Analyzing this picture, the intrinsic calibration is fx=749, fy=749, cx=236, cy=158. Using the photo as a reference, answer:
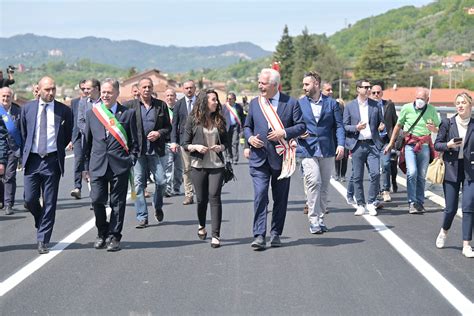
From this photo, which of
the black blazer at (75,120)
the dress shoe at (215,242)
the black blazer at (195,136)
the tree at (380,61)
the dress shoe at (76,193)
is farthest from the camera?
the tree at (380,61)

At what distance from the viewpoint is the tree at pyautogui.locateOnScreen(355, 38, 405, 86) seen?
159 m

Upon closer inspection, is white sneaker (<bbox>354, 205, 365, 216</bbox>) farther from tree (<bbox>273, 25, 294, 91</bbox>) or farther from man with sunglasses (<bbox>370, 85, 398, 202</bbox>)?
tree (<bbox>273, 25, 294, 91</bbox>)

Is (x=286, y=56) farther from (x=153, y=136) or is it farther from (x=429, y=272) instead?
(x=429, y=272)

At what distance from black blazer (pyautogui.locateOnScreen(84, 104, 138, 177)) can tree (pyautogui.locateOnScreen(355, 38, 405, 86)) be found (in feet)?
500

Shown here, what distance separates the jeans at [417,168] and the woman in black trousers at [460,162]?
2.97 m

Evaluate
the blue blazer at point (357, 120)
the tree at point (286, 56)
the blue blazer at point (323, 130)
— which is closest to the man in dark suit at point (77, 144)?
the blue blazer at point (323, 130)

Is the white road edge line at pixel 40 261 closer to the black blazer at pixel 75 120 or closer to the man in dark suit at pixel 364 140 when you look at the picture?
the black blazer at pixel 75 120

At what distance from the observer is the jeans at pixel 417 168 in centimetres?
1194

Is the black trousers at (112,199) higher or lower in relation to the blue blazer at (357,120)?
lower

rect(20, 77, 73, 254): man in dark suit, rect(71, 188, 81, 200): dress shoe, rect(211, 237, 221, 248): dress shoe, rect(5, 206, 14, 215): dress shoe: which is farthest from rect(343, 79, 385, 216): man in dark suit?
rect(5, 206, 14, 215): dress shoe

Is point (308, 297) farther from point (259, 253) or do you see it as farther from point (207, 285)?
point (259, 253)

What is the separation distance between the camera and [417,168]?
12.1 m

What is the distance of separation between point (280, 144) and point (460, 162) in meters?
2.11

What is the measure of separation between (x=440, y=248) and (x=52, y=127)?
488 centimetres
